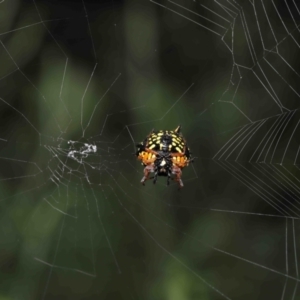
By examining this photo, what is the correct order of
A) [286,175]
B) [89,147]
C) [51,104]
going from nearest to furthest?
[89,147] < [51,104] < [286,175]

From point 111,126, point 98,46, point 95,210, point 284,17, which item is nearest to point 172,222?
point 95,210

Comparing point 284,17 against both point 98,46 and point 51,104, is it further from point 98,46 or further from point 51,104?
point 51,104

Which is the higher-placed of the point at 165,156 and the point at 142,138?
the point at 142,138

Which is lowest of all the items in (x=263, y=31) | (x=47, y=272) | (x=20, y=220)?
(x=47, y=272)

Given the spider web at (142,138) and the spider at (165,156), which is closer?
the spider at (165,156)

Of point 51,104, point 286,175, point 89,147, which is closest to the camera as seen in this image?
point 89,147

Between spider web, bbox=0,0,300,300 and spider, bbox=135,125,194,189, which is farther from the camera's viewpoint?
spider web, bbox=0,0,300,300

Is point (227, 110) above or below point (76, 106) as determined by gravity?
above

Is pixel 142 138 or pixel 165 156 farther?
pixel 142 138
